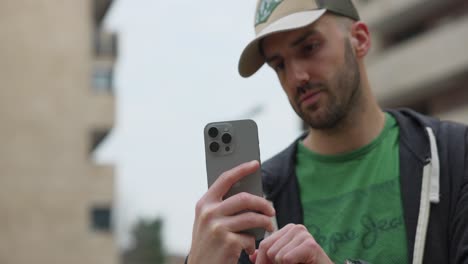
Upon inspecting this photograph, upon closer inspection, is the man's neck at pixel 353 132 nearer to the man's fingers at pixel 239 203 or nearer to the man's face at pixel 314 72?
the man's face at pixel 314 72

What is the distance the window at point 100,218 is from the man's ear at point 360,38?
30473 mm

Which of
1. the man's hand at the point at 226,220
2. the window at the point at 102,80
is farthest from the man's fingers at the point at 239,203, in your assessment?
the window at the point at 102,80

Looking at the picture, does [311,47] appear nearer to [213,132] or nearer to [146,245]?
[213,132]

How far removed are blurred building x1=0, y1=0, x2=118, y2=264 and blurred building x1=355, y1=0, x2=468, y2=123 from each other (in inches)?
355

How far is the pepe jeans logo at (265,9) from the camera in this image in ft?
11.8

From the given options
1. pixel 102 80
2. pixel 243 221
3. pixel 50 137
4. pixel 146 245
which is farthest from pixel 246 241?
pixel 146 245

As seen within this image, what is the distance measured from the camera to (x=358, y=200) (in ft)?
11.3

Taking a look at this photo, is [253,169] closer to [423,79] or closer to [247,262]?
[247,262]

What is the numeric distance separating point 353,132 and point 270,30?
451 mm

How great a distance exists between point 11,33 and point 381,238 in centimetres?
3061

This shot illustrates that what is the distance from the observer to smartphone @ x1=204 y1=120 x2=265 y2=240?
9.45ft

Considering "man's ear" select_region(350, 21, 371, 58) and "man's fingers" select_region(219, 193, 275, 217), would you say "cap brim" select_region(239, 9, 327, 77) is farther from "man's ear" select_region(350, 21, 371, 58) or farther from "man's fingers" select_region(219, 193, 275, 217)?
"man's fingers" select_region(219, 193, 275, 217)

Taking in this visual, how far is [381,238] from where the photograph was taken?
330cm

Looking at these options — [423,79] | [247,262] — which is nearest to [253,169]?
[247,262]
